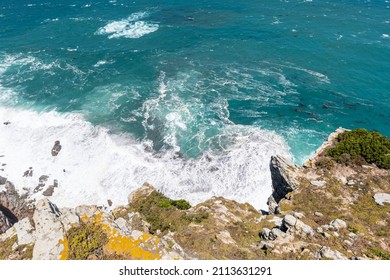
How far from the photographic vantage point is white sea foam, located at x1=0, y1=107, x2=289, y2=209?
185 feet

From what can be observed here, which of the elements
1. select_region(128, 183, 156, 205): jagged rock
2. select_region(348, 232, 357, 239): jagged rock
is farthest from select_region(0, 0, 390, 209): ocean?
select_region(348, 232, 357, 239): jagged rock

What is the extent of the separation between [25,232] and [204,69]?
7342 cm

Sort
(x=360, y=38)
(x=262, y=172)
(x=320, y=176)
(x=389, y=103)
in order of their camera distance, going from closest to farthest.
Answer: (x=320, y=176)
(x=262, y=172)
(x=389, y=103)
(x=360, y=38)

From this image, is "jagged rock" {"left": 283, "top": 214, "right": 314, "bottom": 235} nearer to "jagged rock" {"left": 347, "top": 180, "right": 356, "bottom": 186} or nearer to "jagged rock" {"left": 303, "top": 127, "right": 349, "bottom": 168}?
"jagged rock" {"left": 347, "top": 180, "right": 356, "bottom": 186}

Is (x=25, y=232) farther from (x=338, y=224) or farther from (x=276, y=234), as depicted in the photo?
(x=338, y=224)

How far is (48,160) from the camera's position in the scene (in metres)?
64.0

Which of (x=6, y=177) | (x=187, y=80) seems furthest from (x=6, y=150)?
(x=187, y=80)

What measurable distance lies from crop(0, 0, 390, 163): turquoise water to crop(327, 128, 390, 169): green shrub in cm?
1823

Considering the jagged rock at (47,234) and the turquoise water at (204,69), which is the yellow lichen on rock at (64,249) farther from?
the turquoise water at (204,69)

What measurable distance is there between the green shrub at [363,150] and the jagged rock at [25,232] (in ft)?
135

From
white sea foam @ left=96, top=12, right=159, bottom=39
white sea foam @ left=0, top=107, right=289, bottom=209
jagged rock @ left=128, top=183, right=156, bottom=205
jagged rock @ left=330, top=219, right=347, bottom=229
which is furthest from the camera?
white sea foam @ left=96, top=12, right=159, bottom=39

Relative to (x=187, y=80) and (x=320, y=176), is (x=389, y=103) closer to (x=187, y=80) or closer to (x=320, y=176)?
(x=320, y=176)

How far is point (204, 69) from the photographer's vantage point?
298ft

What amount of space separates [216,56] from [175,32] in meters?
26.9
